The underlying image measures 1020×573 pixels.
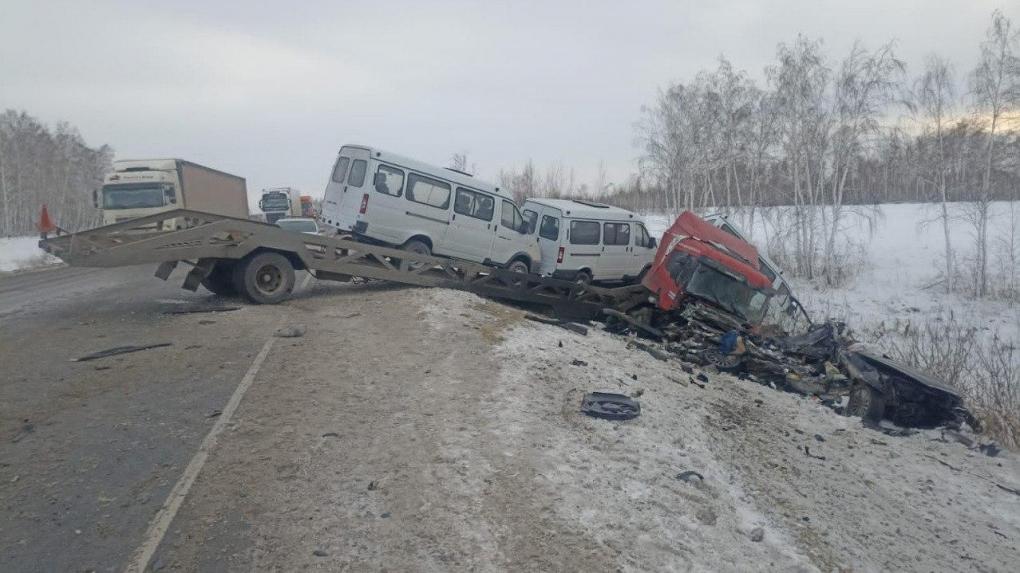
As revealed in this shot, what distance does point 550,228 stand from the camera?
1541 centimetres

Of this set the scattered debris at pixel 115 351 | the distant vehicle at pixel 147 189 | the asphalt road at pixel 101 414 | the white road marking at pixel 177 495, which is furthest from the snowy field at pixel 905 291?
the distant vehicle at pixel 147 189

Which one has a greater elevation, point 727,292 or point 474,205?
point 474,205

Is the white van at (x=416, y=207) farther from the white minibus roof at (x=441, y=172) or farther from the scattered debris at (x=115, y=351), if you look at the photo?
the scattered debris at (x=115, y=351)

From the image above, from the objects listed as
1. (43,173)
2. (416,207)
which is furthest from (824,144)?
(43,173)

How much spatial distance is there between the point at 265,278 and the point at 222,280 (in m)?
0.76

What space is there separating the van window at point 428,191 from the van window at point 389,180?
0.19 metres

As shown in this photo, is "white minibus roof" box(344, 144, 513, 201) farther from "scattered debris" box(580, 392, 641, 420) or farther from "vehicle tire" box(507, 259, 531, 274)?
"scattered debris" box(580, 392, 641, 420)

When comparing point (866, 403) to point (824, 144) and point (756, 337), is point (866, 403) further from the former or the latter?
point (824, 144)

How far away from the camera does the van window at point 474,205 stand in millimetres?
12742

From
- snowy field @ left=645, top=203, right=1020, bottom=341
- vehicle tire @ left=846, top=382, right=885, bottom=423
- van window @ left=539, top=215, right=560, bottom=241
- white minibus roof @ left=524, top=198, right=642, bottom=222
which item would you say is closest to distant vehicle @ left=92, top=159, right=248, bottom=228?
white minibus roof @ left=524, top=198, right=642, bottom=222

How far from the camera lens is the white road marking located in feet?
9.83

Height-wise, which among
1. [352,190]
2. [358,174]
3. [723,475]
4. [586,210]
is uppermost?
[358,174]

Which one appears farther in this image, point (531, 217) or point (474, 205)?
point (531, 217)

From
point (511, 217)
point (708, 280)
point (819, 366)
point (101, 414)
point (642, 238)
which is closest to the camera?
point (101, 414)
